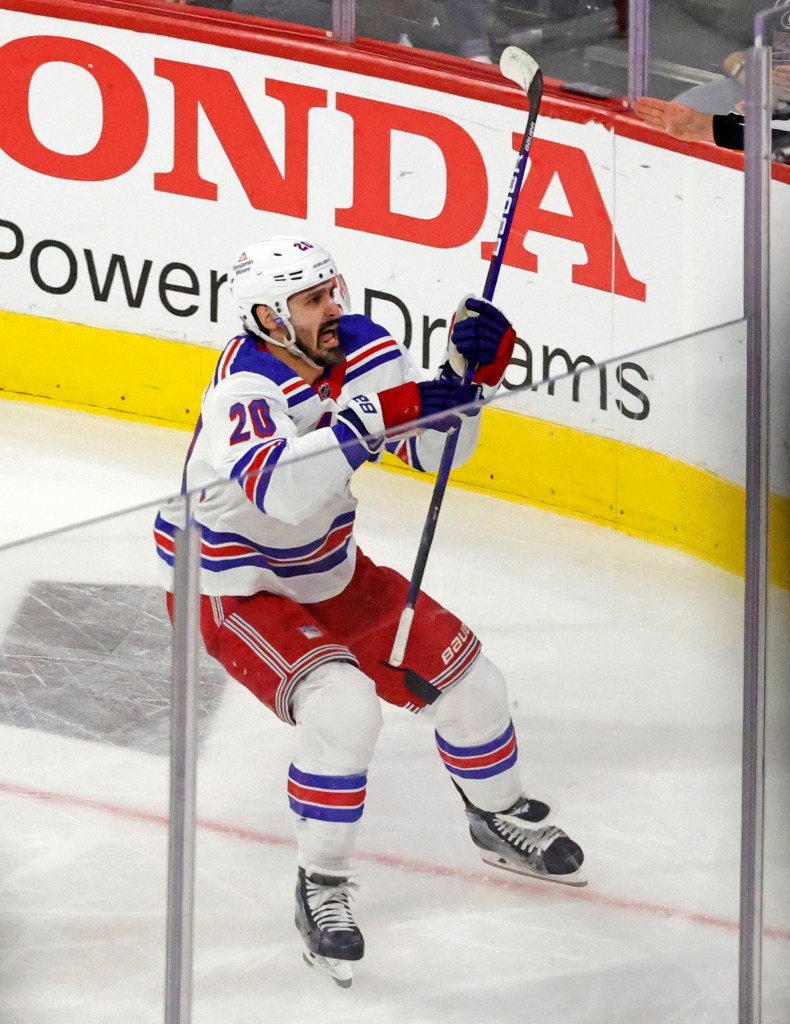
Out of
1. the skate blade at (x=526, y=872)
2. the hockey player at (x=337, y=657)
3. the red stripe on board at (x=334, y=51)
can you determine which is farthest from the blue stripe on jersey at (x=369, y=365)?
the red stripe on board at (x=334, y=51)

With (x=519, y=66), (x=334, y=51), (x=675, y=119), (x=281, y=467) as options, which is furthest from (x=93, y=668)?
(x=334, y=51)

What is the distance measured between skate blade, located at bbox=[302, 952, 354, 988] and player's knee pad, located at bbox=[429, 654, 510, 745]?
0.23m

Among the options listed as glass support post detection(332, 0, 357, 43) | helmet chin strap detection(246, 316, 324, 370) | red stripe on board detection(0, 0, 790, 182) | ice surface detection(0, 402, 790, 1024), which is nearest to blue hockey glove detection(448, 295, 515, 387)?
helmet chin strap detection(246, 316, 324, 370)

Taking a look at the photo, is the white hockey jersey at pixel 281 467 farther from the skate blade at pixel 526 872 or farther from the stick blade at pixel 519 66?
the stick blade at pixel 519 66

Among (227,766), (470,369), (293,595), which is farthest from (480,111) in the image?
(227,766)

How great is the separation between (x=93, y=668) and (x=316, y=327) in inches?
38.2

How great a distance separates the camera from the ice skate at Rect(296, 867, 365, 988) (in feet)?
5.80

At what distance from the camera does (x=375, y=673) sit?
1.90 meters

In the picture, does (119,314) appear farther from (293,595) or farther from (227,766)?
(227,766)

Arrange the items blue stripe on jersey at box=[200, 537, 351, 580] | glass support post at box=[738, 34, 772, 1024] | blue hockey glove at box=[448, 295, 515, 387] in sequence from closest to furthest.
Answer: blue stripe on jersey at box=[200, 537, 351, 580]
glass support post at box=[738, 34, 772, 1024]
blue hockey glove at box=[448, 295, 515, 387]

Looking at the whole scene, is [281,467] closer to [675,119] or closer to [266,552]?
[266,552]

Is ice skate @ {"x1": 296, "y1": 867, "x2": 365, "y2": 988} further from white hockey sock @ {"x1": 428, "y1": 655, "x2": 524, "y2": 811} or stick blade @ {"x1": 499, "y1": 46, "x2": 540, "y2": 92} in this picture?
stick blade @ {"x1": 499, "y1": 46, "x2": 540, "y2": 92}

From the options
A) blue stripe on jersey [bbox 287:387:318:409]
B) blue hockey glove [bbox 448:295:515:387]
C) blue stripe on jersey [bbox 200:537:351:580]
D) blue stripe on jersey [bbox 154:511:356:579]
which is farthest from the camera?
blue hockey glove [bbox 448:295:515:387]

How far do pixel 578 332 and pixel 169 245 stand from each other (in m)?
0.96
